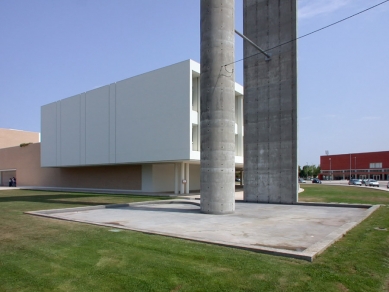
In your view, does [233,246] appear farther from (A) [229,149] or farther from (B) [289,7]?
(B) [289,7]

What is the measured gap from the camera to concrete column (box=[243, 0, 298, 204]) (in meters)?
20.0

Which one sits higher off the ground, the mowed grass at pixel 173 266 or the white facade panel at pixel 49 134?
the white facade panel at pixel 49 134

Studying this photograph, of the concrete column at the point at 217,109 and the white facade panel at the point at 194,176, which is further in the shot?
the white facade panel at the point at 194,176

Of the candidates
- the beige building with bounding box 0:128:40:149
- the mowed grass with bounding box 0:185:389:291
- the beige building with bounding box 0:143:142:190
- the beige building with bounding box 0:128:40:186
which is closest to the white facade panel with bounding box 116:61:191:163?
the beige building with bounding box 0:143:142:190

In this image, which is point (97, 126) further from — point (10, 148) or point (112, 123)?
point (10, 148)

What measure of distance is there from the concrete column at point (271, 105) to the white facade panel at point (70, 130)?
2454 cm

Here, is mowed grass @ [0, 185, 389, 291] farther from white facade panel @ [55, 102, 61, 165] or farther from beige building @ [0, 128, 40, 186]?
beige building @ [0, 128, 40, 186]

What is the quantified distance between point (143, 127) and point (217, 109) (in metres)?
17.9

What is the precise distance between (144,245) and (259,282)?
3409 mm

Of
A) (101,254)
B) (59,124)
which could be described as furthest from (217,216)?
(59,124)

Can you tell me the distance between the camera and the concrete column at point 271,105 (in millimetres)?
19984

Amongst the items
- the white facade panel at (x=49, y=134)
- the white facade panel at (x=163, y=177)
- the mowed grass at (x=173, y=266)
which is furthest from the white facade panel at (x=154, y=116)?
the mowed grass at (x=173, y=266)

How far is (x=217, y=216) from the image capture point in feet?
45.6

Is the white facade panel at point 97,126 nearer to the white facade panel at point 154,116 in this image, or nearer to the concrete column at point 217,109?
the white facade panel at point 154,116
